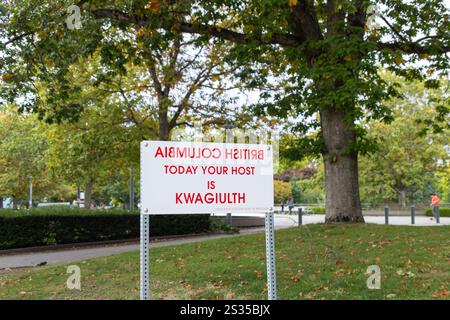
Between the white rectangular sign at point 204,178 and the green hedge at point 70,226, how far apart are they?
12494 mm

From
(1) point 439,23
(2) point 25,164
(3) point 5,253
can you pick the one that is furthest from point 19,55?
(2) point 25,164

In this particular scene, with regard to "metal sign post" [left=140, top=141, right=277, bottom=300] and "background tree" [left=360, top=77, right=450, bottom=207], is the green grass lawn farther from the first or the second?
"background tree" [left=360, top=77, right=450, bottom=207]

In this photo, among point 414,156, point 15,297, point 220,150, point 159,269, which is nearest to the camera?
point 220,150

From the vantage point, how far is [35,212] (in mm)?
16094

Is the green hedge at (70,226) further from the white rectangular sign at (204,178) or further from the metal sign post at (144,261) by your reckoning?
the white rectangular sign at (204,178)

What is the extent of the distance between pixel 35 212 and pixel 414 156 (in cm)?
2994

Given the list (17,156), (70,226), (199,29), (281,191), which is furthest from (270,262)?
(281,191)

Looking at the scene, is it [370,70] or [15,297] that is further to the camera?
[370,70]

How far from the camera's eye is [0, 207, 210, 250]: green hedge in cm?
1525

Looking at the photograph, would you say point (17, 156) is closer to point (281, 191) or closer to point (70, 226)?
point (70, 226)

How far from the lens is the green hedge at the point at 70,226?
15250 mm

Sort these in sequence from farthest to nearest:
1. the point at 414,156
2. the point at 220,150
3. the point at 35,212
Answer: the point at 414,156 < the point at 35,212 < the point at 220,150

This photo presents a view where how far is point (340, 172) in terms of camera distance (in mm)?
12070
